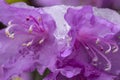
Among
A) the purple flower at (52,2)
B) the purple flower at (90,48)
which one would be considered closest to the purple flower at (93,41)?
the purple flower at (90,48)

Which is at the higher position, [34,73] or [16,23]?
[16,23]

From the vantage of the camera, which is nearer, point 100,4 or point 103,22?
point 103,22

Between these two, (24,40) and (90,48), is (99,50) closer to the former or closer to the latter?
(90,48)

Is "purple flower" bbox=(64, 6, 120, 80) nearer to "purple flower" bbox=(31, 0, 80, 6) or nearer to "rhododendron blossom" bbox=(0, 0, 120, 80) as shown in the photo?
"rhododendron blossom" bbox=(0, 0, 120, 80)

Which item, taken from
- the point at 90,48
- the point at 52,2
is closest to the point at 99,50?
the point at 90,48

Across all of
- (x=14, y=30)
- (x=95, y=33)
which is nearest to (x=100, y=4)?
(x=95, y=33)

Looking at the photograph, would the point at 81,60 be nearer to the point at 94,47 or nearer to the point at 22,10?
the point at 94,47

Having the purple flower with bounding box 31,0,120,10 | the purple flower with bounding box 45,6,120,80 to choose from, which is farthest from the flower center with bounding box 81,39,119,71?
the purple flower with bounding box 31,0,120,10

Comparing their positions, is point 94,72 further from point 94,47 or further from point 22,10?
point 22,10

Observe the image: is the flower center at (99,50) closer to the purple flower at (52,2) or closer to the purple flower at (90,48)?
the purple flower at (90,48)
